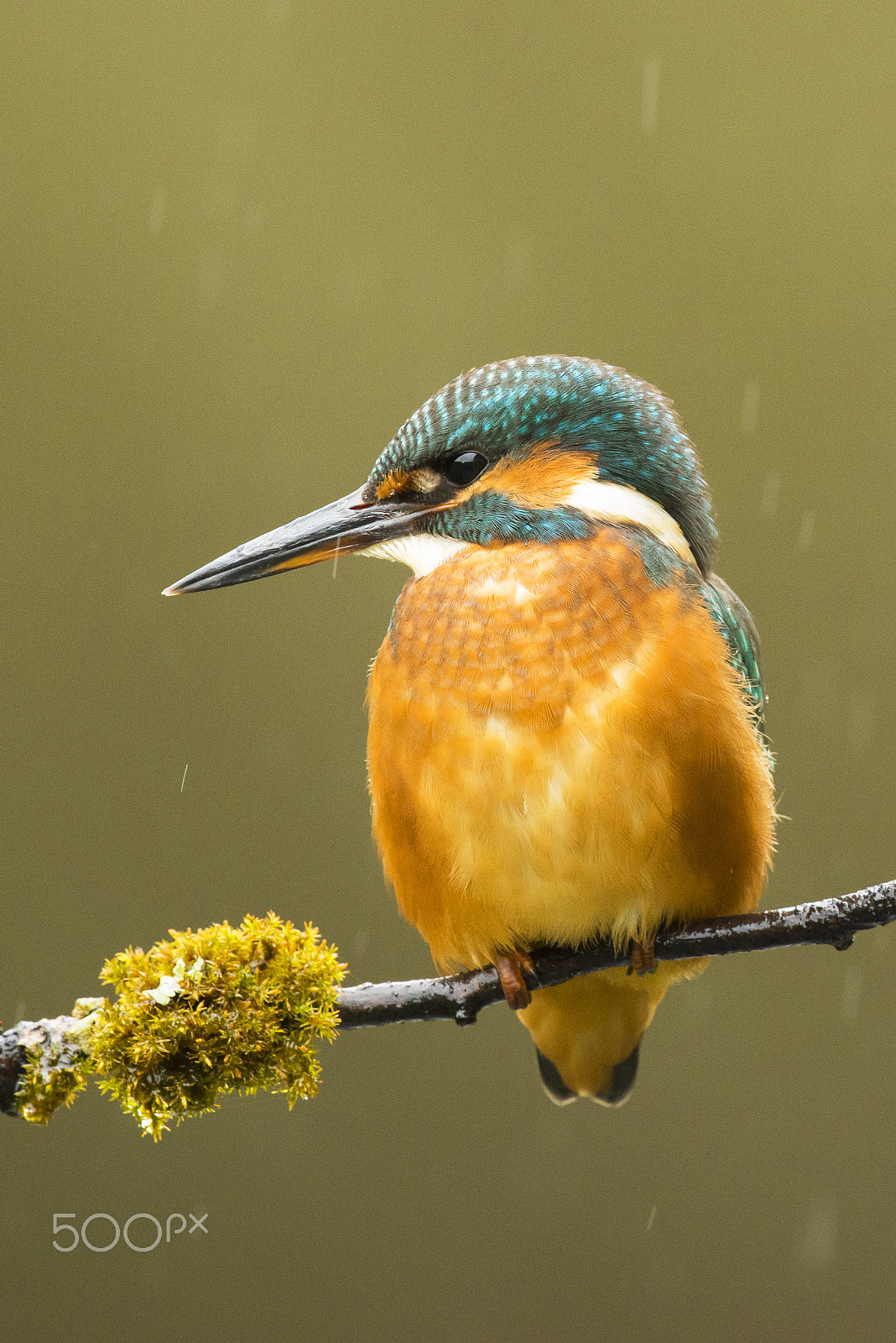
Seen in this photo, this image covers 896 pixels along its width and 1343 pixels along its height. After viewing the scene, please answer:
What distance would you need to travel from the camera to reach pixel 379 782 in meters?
1.49

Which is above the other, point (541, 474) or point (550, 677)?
point (541, 474)

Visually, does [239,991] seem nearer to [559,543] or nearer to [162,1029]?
[162,1029]

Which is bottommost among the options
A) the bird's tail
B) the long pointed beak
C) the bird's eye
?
the bird's tail

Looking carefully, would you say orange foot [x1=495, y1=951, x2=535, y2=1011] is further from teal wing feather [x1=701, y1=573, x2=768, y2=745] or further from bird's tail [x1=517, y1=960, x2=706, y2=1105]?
teal wing feather [x1=701, y1=573, x2=768, y2=745]

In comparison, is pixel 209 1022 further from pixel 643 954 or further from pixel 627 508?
pixel 627 508

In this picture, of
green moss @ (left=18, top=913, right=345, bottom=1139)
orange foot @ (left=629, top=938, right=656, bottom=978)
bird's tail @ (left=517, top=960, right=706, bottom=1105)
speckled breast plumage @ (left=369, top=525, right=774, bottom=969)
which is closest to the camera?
green moss @ (left=18, top=913, right=345, bottom=1139)

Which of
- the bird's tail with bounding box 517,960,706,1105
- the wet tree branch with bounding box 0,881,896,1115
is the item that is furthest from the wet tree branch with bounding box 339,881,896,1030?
the bird's tail with bounding box 517,960,706,1105

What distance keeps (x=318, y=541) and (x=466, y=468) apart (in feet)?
0.70

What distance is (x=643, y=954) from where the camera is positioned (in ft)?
4.70

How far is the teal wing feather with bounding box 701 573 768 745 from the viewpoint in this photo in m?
1.48

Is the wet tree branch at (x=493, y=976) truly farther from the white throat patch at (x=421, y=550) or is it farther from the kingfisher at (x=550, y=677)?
the white throat patch at (x=421, y=550)

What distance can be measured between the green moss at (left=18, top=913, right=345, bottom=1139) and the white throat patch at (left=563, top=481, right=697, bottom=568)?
611 millimetres

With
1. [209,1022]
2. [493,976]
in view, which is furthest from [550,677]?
[209,1022]

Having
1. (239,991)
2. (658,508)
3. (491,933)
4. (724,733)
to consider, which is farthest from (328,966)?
(658,508)
